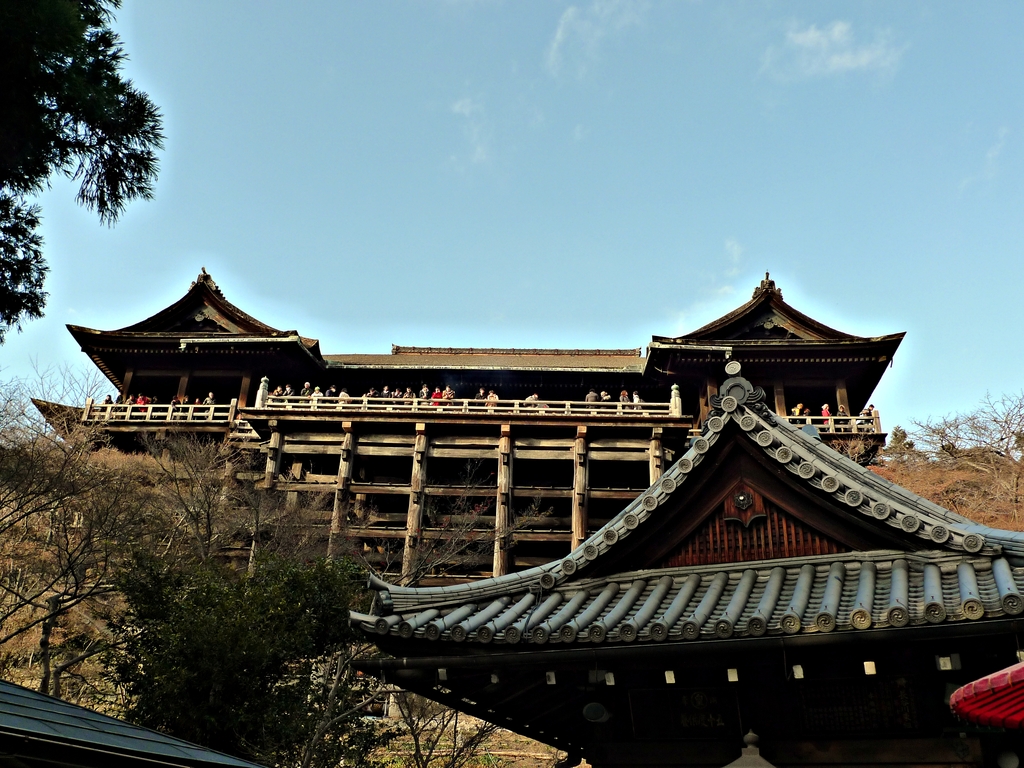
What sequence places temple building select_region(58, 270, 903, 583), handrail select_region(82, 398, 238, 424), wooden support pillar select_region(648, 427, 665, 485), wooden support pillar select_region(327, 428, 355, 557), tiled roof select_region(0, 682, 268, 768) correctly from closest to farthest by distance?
1. tiled roof select_region(0, 682, 268, 768)
2. wooden support pillar select_region(327, 428, 355, 557)
3. temple building select_region(58, 270, 903, 583)
4. wooden support pillar select_region(648, 427, 665, 485)
5. handrail select_region(82, 398, 238, 424)

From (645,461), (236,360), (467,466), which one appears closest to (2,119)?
(467,466)

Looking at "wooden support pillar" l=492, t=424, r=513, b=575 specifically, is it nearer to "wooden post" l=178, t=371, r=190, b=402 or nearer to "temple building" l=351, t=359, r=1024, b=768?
"wooden post" l=178, t=371, r=190, b=402

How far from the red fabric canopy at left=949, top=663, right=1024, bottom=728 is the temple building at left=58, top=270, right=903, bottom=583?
19367 millimetres

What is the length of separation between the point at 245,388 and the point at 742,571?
26943mm

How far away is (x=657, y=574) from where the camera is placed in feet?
23.8

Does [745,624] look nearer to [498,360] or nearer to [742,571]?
[742,571]

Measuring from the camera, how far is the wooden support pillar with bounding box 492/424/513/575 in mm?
24422

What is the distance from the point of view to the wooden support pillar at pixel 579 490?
25156 mm

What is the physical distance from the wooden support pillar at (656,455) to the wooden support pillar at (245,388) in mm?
14381

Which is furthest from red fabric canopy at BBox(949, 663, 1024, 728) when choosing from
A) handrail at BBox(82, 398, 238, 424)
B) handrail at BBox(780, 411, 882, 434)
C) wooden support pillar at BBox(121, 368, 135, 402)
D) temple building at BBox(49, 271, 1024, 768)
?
wooden support pillar at BBox(121, 368, 135, 402)

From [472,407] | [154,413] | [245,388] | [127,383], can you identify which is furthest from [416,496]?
[127,383]

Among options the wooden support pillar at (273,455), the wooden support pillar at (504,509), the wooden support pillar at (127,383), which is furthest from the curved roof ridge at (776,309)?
the wooden support pillar at (127,383)

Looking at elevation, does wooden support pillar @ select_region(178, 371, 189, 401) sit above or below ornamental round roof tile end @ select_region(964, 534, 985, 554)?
above

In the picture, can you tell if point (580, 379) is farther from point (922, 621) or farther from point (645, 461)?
point (922, 621)
